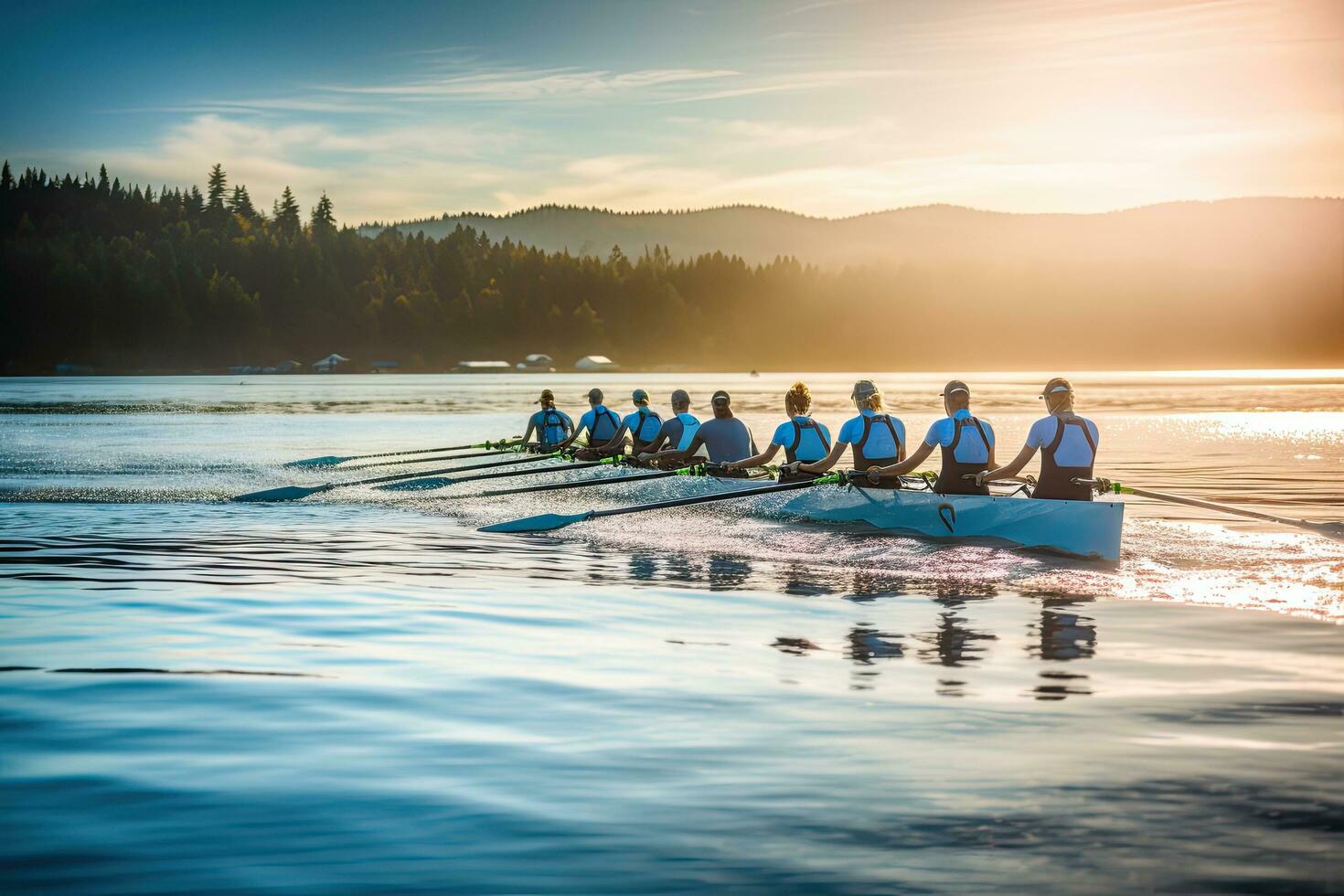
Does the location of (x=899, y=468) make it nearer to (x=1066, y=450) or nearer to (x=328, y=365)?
(x=1066, y=450)

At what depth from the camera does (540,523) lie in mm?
18562

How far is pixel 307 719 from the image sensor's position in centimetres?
791

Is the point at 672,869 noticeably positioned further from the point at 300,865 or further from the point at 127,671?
the point at 127,671

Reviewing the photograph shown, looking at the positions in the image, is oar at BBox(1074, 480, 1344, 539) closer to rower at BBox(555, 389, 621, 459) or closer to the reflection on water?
the reflection on water

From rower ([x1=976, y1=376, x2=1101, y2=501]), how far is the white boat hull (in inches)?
8.9

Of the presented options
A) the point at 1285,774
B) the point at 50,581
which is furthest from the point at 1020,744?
the point at 50,581

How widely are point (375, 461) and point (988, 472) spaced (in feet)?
62.5

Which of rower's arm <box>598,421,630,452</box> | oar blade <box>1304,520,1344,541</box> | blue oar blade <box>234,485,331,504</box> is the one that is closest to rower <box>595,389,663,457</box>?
rower's arm <box>598,421,630,452</box>

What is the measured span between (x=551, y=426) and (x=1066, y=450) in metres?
15.2

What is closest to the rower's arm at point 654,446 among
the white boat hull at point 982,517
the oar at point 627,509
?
the oar at point 627,509

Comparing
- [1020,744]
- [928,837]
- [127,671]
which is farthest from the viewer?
[127,671]

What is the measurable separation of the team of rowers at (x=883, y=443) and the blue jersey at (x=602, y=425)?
74.0 inches

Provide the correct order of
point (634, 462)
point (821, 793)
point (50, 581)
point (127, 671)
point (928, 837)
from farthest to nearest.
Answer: point (634, 462) → point (50, 581) → point (127, 671) → point (821, 793) → point (928, 837)

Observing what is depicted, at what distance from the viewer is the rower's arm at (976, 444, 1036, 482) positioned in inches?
555
